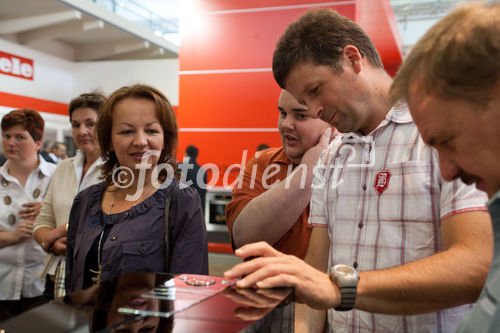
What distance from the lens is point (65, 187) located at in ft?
8.43

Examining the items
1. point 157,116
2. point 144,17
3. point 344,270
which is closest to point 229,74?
point 157,116

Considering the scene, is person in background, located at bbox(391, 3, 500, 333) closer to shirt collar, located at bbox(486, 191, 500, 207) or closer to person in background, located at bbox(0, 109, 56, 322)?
Answer: shirt collar, located at bbox(486, 191, 500, 207)

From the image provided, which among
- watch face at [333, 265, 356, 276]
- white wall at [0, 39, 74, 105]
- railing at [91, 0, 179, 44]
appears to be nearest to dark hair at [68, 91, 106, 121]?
watch face at [333, 265, 356, 276]

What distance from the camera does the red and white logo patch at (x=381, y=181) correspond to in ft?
4.37

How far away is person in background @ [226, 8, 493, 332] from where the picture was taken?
999 millimetres

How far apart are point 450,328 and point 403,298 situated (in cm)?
32

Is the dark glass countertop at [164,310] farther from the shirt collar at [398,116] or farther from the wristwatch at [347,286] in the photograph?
the shirt collar at [398,116]

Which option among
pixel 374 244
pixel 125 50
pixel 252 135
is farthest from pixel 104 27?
pixel 374 244

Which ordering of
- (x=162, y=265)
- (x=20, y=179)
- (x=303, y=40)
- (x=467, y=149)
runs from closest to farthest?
1. (x=467, y=149)
2. (x=303, y=40)
3. (x=162, y=265)
4. (x=20, y=179)

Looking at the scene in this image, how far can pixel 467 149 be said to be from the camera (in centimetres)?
76

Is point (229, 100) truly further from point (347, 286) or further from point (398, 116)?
point (347, 286)

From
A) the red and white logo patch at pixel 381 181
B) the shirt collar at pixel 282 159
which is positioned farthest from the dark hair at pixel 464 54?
the shirt collar at pixel 282 159

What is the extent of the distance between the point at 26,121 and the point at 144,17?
9.37 metres

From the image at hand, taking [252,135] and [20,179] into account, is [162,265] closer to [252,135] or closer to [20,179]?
[20,179]
